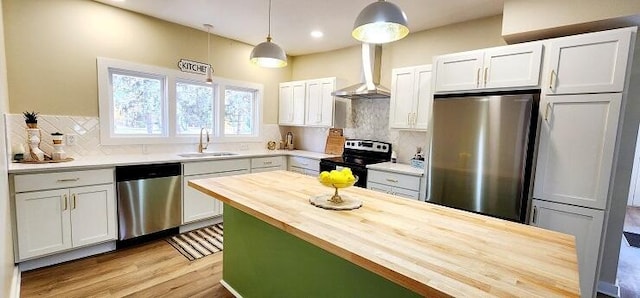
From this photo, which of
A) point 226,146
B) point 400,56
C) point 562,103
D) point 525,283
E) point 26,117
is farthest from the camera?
point 226,146

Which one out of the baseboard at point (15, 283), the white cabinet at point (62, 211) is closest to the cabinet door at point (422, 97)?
the white cabinet at point (62, 211)

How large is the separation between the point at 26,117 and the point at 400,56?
155 inches

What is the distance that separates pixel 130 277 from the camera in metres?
2.33

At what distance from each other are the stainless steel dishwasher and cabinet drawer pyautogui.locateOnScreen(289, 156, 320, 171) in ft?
5.30

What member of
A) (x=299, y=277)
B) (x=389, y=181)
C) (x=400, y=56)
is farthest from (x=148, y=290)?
(x=400, y=56)

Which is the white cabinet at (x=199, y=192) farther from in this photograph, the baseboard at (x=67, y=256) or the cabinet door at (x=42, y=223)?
the cabinet door at (x=42, y=223)

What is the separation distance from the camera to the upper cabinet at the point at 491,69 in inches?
87.6

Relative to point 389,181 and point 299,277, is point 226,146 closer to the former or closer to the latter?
point 389,181

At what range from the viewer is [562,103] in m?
2.09

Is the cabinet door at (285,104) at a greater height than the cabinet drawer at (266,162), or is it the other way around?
the cabinet door at (285,104)

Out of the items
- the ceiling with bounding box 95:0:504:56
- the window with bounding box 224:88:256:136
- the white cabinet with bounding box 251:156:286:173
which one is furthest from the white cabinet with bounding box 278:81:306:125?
the ceiling with bounding box 95:0:504:56

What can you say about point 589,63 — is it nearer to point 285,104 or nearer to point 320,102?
point 320,102

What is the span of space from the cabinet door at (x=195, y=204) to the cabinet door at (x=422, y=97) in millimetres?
2482

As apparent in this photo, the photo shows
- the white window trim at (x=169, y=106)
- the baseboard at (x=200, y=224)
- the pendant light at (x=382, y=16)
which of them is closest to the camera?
the pendant light at (x=382, y=16)
